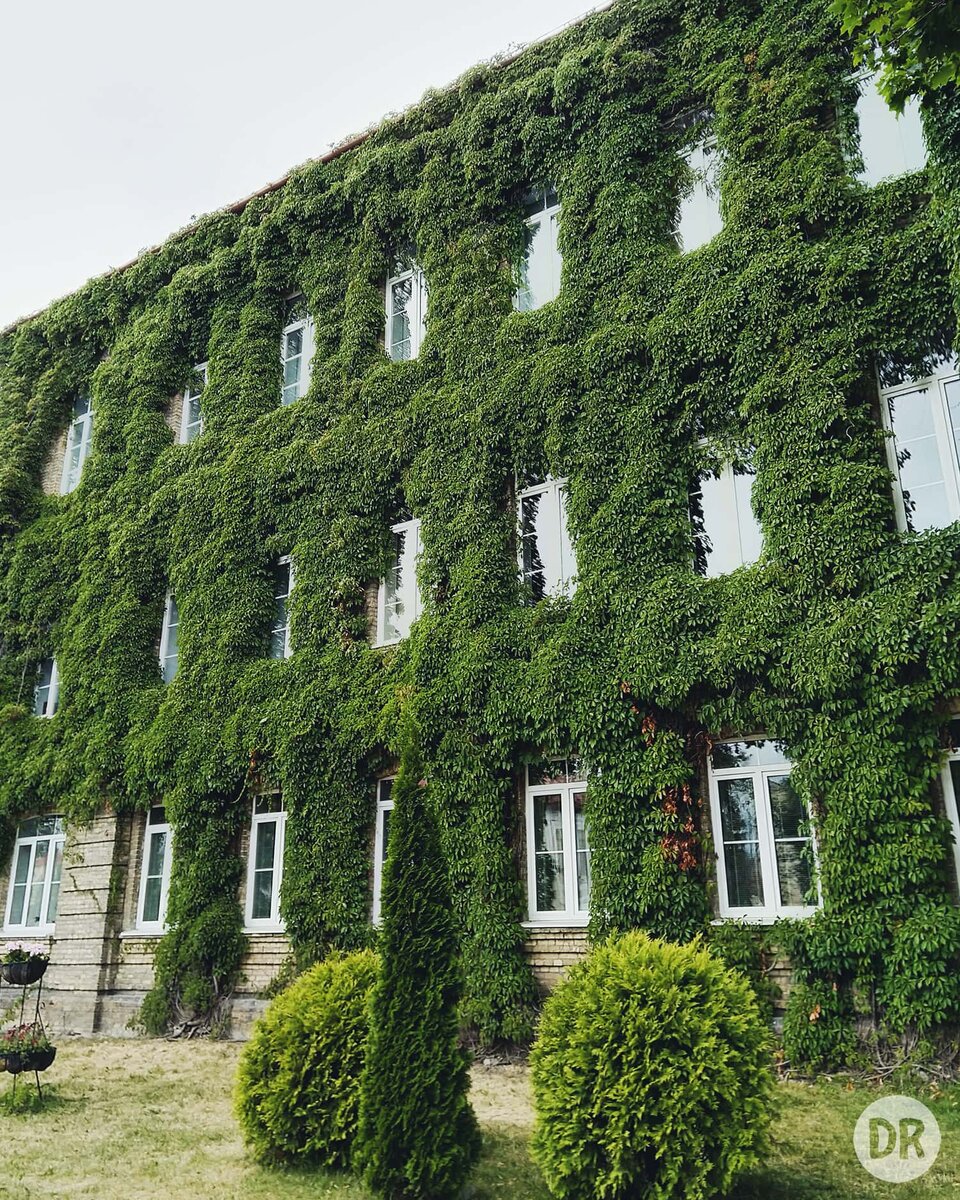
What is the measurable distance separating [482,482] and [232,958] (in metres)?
7.85

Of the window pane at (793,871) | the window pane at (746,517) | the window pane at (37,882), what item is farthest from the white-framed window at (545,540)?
the window pane at (37,882)

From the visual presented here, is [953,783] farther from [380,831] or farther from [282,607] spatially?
[282,607]

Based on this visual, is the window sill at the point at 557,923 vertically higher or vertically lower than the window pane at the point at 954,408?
lower

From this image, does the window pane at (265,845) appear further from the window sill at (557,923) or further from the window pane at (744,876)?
the window pane at (744,876)

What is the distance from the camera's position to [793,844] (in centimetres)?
1022

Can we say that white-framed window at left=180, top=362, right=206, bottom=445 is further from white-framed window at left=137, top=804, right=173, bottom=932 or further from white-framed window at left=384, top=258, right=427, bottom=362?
white-framed window at left=137, top=804, right=173, bottom=932

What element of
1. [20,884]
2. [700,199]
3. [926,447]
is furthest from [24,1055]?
[700,199]

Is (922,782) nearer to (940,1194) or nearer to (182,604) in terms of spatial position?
(940,1194)

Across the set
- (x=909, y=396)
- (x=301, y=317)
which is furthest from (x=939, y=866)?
(x=301, y=317)

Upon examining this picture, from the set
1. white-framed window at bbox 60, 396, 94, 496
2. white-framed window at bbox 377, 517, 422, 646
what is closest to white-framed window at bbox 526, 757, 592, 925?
white-framed window at bbox 377, 517, 422, 646

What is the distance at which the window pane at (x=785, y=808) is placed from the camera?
10258 mm

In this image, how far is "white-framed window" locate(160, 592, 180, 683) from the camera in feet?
56.5

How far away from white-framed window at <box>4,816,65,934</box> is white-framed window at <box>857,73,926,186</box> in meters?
16.3

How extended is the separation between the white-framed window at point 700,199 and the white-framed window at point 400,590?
5.60 meters
